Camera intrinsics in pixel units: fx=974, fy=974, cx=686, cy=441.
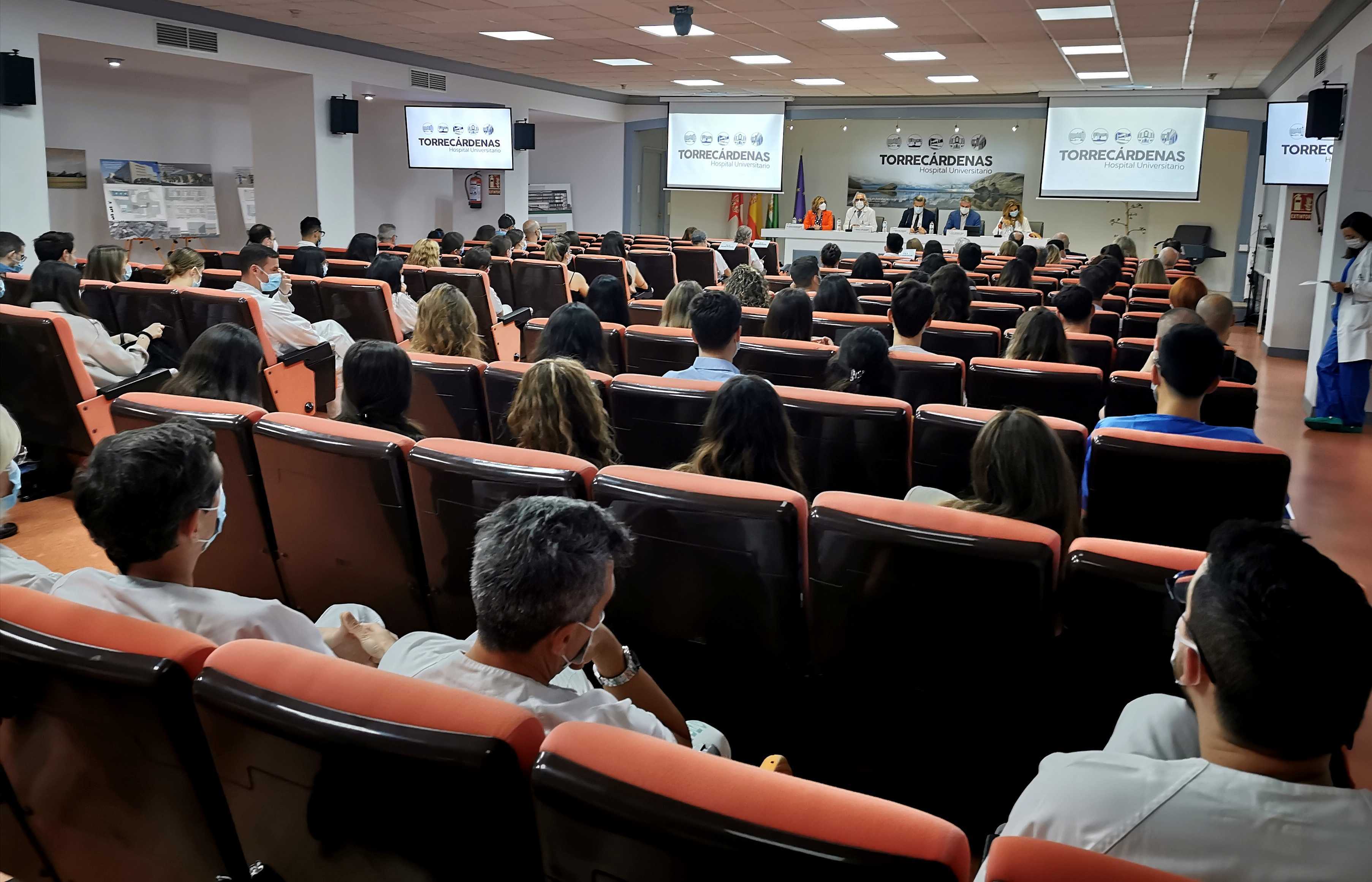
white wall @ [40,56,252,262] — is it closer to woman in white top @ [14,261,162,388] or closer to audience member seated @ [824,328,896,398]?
woman in white top @ [14,261,162,388]

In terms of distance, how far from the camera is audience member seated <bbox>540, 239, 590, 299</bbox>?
27.5 ft

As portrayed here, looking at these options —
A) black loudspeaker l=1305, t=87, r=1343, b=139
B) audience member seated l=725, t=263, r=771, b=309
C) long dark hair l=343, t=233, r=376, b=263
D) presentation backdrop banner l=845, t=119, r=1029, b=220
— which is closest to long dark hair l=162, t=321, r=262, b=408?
audience member seated l=725, t=263, r=771, b=309

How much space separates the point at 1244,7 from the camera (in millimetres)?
7965

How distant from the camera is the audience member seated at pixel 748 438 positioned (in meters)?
2.40

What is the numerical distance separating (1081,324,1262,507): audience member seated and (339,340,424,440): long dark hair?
1.99m

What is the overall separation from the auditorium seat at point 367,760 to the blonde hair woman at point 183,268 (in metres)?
5.32

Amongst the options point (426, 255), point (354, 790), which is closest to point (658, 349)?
point (354, 790)

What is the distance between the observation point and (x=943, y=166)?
1984cm

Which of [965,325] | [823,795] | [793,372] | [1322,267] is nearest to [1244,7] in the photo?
[1322,267]

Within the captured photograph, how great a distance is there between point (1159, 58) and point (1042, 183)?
9.76ft

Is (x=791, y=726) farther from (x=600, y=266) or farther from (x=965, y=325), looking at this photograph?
(x=600, y=266)

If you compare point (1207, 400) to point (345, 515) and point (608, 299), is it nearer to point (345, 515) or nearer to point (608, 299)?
point (345, 515)

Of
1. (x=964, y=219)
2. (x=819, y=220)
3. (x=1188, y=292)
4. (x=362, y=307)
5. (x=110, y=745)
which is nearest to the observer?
(x=110, y=745)

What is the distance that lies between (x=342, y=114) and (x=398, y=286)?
563 centimetres
